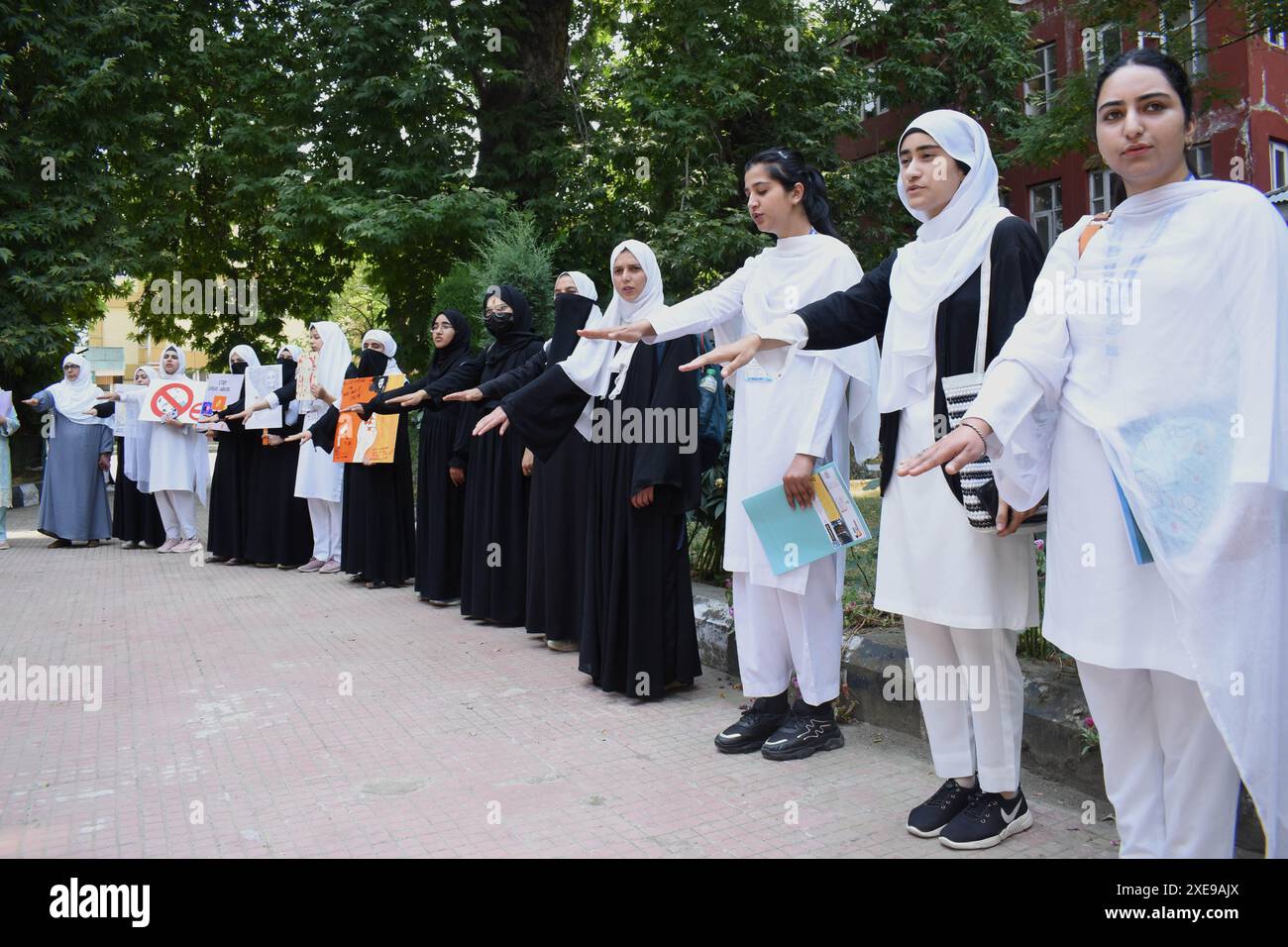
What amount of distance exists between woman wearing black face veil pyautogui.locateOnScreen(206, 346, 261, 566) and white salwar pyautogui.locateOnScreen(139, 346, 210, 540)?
76 cm

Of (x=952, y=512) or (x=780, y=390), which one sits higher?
(x=780, y=390)

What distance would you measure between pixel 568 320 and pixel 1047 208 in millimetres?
23097

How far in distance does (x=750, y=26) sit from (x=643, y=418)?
13.9m

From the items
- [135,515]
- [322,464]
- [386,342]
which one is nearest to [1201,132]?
[386,342]

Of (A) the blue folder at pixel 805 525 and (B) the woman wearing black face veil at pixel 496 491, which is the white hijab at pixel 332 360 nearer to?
(B) the woman wearing black face veil at pixel 496 491

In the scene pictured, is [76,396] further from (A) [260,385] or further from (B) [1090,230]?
(B) [1090,230]

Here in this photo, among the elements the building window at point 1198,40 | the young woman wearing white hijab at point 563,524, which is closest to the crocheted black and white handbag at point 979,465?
the young woman wearing white hijab at point 563,524

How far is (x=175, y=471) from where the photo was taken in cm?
1218

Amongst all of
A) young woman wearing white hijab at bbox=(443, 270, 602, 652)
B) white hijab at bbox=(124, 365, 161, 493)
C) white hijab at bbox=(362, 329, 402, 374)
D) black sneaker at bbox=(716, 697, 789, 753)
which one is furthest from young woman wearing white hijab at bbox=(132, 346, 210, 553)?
black sneaker at bbox=(716, 697, 789, 753)

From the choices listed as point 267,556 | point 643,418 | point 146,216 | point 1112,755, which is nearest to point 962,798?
point 1112,755

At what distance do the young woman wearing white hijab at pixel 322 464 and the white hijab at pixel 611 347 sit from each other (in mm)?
4916

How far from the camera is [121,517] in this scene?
1331cm

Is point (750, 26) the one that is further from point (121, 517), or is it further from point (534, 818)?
point (534, 818)

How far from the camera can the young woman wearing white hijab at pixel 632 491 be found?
5.45 meters
